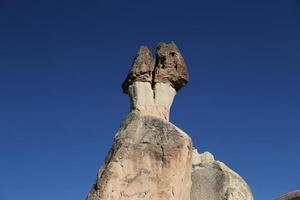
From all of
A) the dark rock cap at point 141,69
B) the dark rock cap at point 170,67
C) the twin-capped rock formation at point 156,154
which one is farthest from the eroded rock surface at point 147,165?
the dark rock cap at point 170,67

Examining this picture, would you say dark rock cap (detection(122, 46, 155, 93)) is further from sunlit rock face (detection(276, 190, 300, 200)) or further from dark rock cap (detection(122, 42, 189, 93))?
sunlit rock face (detection(276, 190, 300, 200))

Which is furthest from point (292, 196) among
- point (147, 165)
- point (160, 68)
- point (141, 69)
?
point (141, 69)

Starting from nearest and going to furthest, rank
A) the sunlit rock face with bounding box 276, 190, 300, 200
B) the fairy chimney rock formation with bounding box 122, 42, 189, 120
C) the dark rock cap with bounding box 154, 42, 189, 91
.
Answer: the sunlit rock face with bounding box 276, 190, 300, 200 → the fairy chimney rock formation with bounding box 122, 42, 189, 120 → the dark rock cap with bounding box 154, 42, 189, 91

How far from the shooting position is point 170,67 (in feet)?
37.9

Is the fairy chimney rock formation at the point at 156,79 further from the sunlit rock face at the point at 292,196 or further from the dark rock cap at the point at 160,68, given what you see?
the sunlit rock face at the point at 292,196

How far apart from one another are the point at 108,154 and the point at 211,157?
3977mm

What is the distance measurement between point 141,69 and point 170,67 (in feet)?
2.50

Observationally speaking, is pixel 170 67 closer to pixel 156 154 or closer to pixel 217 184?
pixel 156 154

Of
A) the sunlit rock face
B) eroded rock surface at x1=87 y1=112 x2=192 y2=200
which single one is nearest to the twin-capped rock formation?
eroded rock surface at x1=87 y1=112 x2=192 y2=200

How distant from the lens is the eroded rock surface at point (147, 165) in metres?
9.25

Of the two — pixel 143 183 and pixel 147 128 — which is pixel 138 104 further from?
pixel 143 183

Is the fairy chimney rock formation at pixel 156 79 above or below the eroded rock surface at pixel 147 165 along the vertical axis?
above

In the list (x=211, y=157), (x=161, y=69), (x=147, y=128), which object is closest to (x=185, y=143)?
(x=147, y=128)

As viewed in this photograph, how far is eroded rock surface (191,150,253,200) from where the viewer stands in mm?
11484
